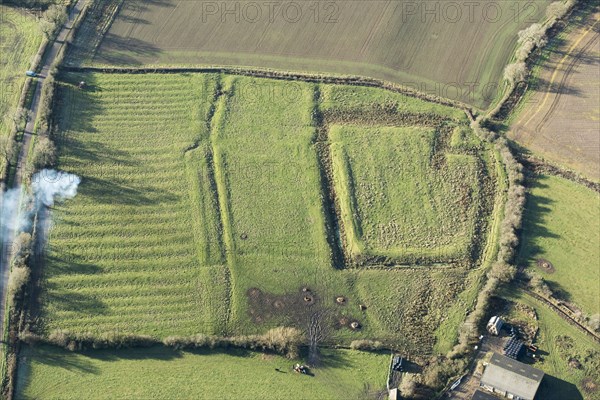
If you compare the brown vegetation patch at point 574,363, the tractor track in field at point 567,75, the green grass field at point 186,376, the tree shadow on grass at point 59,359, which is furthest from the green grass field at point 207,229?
the tractor track in field at point 567,75

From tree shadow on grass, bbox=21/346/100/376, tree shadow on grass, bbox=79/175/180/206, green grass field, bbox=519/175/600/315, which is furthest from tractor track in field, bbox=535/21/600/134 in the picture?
tree shadow on grass, bbox=21/346/100/376

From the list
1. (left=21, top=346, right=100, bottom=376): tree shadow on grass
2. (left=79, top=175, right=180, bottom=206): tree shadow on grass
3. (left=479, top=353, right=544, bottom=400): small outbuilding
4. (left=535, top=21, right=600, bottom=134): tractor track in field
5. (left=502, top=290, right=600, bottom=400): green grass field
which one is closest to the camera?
(left=479, top=353, right=544, bottom=400): small outbuilding

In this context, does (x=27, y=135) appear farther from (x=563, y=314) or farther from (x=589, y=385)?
(x=589, y=385)

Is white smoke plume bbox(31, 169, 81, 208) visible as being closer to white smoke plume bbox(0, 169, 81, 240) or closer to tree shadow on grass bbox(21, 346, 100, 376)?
white smoke plume bbox(0, 169, 81, 240)

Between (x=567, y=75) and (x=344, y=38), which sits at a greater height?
(x=344, y=38)

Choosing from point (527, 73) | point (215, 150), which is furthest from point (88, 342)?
point (527, 73)

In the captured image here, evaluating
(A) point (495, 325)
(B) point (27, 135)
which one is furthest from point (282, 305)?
(B) point (27, 135)

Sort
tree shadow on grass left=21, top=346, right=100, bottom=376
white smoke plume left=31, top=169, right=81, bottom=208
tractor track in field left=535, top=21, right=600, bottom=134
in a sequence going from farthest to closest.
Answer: tractor track in field left=535, top=21, right=600, bottom=134 → white smoke plume left=31, top=169, right=81, bottom=208 → tree shadow on grass left=21, top=346, right=100, bottom=376
